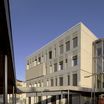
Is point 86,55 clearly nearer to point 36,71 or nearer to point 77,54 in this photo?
point 77,54

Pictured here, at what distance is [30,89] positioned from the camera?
46000 mm

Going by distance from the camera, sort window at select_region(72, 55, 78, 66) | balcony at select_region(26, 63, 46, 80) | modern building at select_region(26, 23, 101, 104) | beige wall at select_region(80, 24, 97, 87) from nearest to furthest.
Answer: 1. modern building at select_region(26, 23, 101, 104)
2. beige wall at select_region(80, 24, 97, 87)
3. window at select_region(72, 55, 78, 66)
4. balcony at select_region(26, 63, 46, 80)

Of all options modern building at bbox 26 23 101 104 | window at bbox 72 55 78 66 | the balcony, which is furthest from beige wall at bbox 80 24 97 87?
the balcony

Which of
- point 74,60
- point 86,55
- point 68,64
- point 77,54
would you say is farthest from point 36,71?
point 77,54

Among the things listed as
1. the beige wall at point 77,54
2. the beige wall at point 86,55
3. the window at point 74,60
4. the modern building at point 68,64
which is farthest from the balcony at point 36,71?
the beige wall at point 86,55

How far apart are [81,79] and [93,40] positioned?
963 cm

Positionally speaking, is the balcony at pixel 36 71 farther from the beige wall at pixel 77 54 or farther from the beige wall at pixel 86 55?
the beige wall at pixel 86 55

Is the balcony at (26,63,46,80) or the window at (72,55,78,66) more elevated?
the window at (72,55,78,66)

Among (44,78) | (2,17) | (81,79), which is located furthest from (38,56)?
(2,17)

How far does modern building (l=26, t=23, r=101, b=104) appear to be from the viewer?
5100cm

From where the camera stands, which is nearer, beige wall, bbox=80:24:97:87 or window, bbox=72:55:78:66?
beige wall, bbox=80:24:97:87

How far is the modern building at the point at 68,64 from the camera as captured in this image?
51.0 meters

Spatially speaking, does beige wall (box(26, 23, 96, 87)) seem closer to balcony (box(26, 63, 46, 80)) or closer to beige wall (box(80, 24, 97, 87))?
beige wall (box(80, 24, 97, 87))

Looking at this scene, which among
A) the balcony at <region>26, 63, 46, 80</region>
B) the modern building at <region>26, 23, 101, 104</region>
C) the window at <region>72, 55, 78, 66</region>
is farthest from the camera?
the balcony at <region>26, 63, 46, 80</region>
